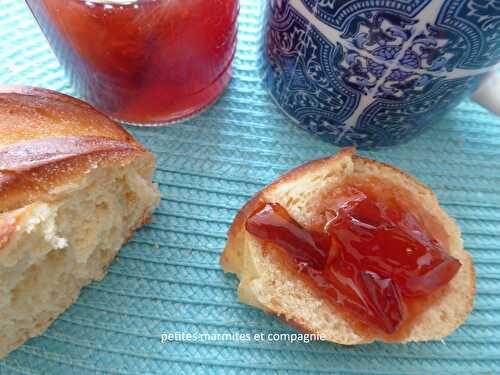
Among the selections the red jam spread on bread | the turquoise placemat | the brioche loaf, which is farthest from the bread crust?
the red jam spread on bread

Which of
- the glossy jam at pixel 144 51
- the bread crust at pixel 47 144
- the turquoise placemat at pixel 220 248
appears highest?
the glossy jam at pixel 144 51

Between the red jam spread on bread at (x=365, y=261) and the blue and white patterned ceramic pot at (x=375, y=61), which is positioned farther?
the red jam spread on bread at (x=365, y=261)

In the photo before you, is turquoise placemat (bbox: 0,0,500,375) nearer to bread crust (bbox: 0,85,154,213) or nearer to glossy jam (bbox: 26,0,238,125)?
glossy jam (bbox: 26,0,238,125)

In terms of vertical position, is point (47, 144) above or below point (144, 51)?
below

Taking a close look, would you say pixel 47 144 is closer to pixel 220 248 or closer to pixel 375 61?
pixel 220 248

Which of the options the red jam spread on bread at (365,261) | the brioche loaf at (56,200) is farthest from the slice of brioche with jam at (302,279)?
the brioche loaf at (56,200)

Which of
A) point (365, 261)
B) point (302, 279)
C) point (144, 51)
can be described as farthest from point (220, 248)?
point (144, 51)

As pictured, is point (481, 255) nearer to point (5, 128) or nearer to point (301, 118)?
point (301, 118)

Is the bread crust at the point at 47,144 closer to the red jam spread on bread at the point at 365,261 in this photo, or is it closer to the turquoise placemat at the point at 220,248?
the turquoise placemat at the point at 220,248
